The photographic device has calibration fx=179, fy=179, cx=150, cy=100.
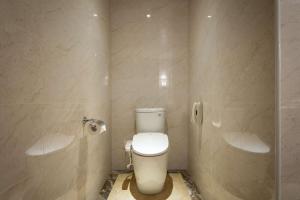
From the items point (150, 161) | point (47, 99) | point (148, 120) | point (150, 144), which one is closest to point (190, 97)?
point (148, 120)

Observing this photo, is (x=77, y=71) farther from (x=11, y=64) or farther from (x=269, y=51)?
(x=269, y=51)

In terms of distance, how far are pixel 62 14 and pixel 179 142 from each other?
187 centimetres

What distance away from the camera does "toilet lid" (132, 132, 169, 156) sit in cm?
151

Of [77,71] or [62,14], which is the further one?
[77,71]

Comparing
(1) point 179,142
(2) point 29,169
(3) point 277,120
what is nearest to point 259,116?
(3) point 277,120

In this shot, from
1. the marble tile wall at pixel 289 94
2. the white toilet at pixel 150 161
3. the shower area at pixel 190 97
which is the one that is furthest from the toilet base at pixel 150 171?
the marble tile wall at pixel 289 94

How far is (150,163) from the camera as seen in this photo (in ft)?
4.93

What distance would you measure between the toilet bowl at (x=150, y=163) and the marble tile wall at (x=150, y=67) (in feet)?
2.15

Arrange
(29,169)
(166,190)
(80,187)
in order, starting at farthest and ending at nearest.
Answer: (166,190)
(80,187)
(29,169)

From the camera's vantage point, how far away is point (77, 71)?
1303 millimetres

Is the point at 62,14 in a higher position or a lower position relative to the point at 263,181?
higher

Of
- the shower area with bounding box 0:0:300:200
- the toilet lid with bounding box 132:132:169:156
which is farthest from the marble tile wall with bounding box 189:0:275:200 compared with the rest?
the toilet lid with bounding box 132:132:169:156

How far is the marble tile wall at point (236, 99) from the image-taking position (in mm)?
845

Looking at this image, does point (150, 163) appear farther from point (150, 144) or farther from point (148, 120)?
point (148, 120)
